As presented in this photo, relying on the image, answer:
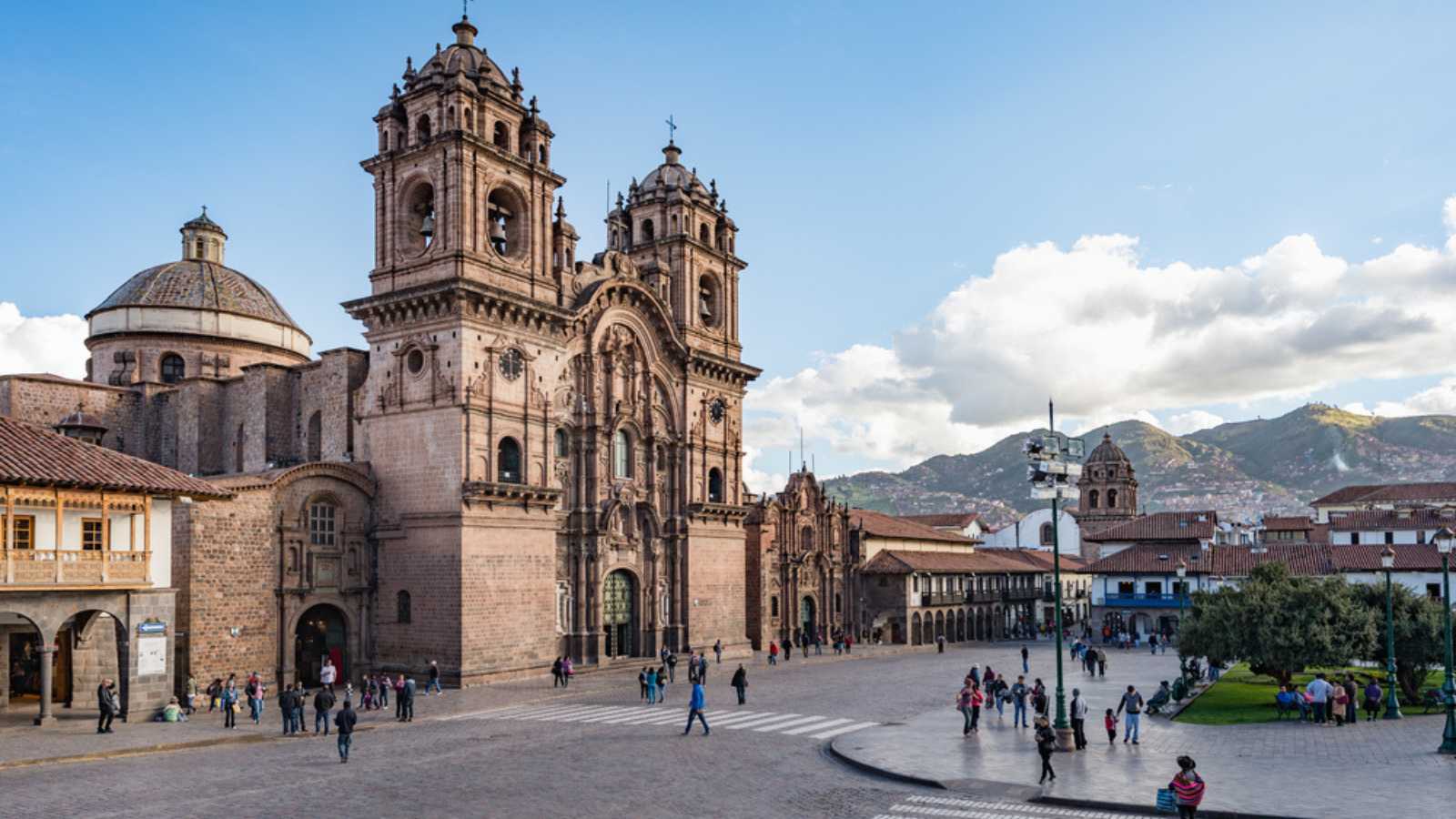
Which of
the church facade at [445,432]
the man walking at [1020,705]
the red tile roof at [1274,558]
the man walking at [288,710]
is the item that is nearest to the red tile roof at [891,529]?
the red tile roof at [1274,558]

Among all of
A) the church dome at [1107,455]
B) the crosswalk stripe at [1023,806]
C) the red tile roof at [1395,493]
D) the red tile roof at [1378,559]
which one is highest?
the church dome at [1107,455]

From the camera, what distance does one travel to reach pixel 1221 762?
25.7m

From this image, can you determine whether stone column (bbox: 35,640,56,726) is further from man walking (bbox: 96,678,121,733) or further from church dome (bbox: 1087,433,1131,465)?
church dome (bbox: 1087,433,1131,465)

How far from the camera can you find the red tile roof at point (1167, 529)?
80625 millimetres

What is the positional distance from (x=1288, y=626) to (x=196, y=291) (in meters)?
51.8

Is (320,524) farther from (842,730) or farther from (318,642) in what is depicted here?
(842,730)

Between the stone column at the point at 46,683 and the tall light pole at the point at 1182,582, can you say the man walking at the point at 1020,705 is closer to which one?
the stone column at the point at 46,683

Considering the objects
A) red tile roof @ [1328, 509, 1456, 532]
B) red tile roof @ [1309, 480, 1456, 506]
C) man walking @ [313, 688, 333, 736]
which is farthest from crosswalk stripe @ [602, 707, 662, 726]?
red tile roof @ [1309, 480, 1456, 506]

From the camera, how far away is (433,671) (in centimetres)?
4094

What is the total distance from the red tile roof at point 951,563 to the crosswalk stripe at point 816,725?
41839mm

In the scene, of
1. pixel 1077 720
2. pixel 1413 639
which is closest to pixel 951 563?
pixel 1413 639

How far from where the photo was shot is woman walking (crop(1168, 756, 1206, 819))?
16891mm

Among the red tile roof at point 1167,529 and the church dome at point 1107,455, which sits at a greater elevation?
the church dome at point 1107,455

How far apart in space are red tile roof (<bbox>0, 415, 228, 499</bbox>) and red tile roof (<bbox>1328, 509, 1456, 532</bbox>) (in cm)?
8097
